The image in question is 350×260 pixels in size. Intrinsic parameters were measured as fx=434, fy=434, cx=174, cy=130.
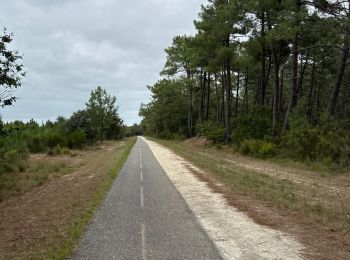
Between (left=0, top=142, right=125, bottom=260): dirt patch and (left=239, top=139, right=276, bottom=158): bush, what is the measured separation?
44.8 feet

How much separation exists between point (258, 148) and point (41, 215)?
21.6 m

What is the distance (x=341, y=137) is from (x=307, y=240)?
16882mm

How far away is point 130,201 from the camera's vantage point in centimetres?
1416

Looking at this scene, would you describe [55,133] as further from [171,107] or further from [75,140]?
[171,107]

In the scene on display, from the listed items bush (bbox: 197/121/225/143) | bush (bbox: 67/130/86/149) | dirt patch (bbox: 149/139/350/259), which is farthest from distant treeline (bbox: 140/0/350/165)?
bush (bbox: 67/130/86/149)

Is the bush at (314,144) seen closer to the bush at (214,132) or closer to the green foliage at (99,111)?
the bush at (214,132)

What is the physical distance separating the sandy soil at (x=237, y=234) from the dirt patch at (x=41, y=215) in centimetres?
338

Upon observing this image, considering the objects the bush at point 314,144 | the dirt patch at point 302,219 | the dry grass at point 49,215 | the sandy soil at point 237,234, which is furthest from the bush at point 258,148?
the sandy soil at point 237,234

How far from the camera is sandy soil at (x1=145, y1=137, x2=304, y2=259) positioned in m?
8.02

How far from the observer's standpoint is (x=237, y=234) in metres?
9.45

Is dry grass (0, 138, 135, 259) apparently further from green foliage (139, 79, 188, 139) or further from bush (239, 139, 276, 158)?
green foliage (139, 79, 188, 139)

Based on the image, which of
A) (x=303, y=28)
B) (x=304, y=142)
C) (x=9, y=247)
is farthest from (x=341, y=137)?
(x=9, y=247)

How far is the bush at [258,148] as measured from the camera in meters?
30.1

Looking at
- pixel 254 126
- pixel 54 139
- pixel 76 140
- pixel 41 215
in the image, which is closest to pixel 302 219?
pixel 41 215
